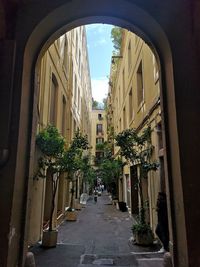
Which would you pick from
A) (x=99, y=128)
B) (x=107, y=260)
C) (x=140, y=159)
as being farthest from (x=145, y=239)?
(x=99, y=128)

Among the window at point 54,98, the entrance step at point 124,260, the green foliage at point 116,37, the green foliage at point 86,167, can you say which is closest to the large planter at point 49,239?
the entrance step at point 124,260

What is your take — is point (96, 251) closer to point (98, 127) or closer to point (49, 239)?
point (49, 239)

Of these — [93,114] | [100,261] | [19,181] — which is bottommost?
[100,261]

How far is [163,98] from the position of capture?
145 inches

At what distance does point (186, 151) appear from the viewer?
2998 mm

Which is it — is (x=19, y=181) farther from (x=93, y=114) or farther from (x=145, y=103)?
(x=93, y=114)

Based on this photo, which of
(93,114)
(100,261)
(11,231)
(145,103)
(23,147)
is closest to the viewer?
(11,231)

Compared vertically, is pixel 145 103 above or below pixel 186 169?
above

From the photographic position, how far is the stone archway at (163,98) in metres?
2.89

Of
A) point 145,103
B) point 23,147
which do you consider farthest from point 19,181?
point 145,103

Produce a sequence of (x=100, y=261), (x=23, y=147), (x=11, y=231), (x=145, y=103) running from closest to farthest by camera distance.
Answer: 1. (x=11, y=231)
2. (x=23, y=147)
3. (x=100, y=261)
4. (x=145, y=103)

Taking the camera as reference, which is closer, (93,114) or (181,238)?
(181,238)

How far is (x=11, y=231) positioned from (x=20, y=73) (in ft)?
6.24

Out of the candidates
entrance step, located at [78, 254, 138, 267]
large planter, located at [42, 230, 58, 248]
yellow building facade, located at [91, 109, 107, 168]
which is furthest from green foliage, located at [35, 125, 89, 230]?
yellow building facade, located at [91, 109, 107, 168]
